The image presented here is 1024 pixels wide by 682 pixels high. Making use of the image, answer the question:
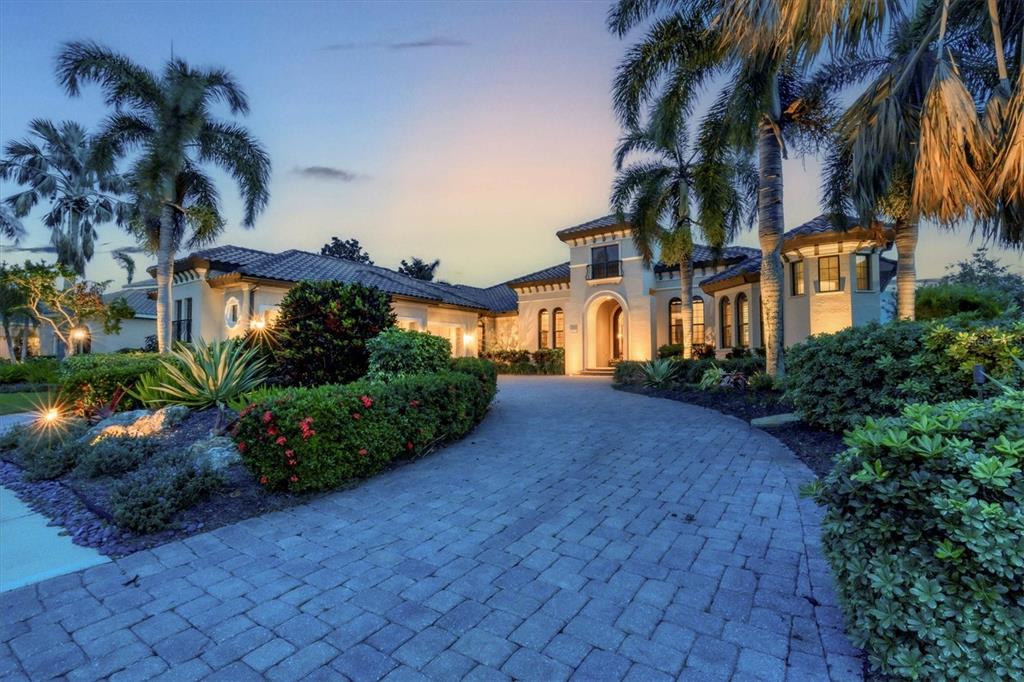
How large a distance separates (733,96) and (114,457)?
39.9 ft

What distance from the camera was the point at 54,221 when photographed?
79.2 ft

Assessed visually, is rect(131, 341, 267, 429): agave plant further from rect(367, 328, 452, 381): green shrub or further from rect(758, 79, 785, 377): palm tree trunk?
rect(758, 79, 785, 377): palm tree trunk

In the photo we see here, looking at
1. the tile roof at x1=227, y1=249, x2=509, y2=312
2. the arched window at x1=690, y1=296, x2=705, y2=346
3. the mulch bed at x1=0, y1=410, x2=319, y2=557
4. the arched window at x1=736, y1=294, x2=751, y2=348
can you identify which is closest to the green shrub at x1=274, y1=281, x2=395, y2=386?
the mulch bed at x1=0, y1=410, x2=319, y2=557

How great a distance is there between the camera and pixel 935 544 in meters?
1.95

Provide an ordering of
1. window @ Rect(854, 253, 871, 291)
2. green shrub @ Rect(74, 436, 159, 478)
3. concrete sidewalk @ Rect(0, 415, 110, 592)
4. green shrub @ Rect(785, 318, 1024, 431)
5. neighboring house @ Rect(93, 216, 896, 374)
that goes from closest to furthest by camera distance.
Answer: concrete sidewalk @ Rect(0, 415, 110, 592) → green shrub @ Rect(785, 318, 1024, 431) → green shrub @ Rect(74, 436, 159, 478) → window @ Rect(854, 253, 871, 291) → neighboring house @ Rect(93, 216, 896, 374)

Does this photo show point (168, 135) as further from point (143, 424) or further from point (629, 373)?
point (629, 373)

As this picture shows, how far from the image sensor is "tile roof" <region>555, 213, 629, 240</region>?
21312 mm

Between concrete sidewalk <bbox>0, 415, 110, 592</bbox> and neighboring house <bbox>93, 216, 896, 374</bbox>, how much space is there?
10640 millimetres

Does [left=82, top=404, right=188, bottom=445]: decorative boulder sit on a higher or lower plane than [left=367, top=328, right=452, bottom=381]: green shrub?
lower

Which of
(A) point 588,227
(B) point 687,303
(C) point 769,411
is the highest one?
(A) point 588,227

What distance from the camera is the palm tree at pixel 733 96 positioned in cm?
927

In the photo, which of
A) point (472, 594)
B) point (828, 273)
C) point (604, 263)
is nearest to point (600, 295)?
point (604, 263)

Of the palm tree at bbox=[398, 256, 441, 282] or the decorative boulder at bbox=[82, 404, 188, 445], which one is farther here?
the palm tree at bbox=[398, 256, 441, 282]

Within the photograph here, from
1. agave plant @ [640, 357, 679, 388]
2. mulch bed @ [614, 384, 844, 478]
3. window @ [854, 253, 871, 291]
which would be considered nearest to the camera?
mulch bed @ [614, 384, 844, 478]
